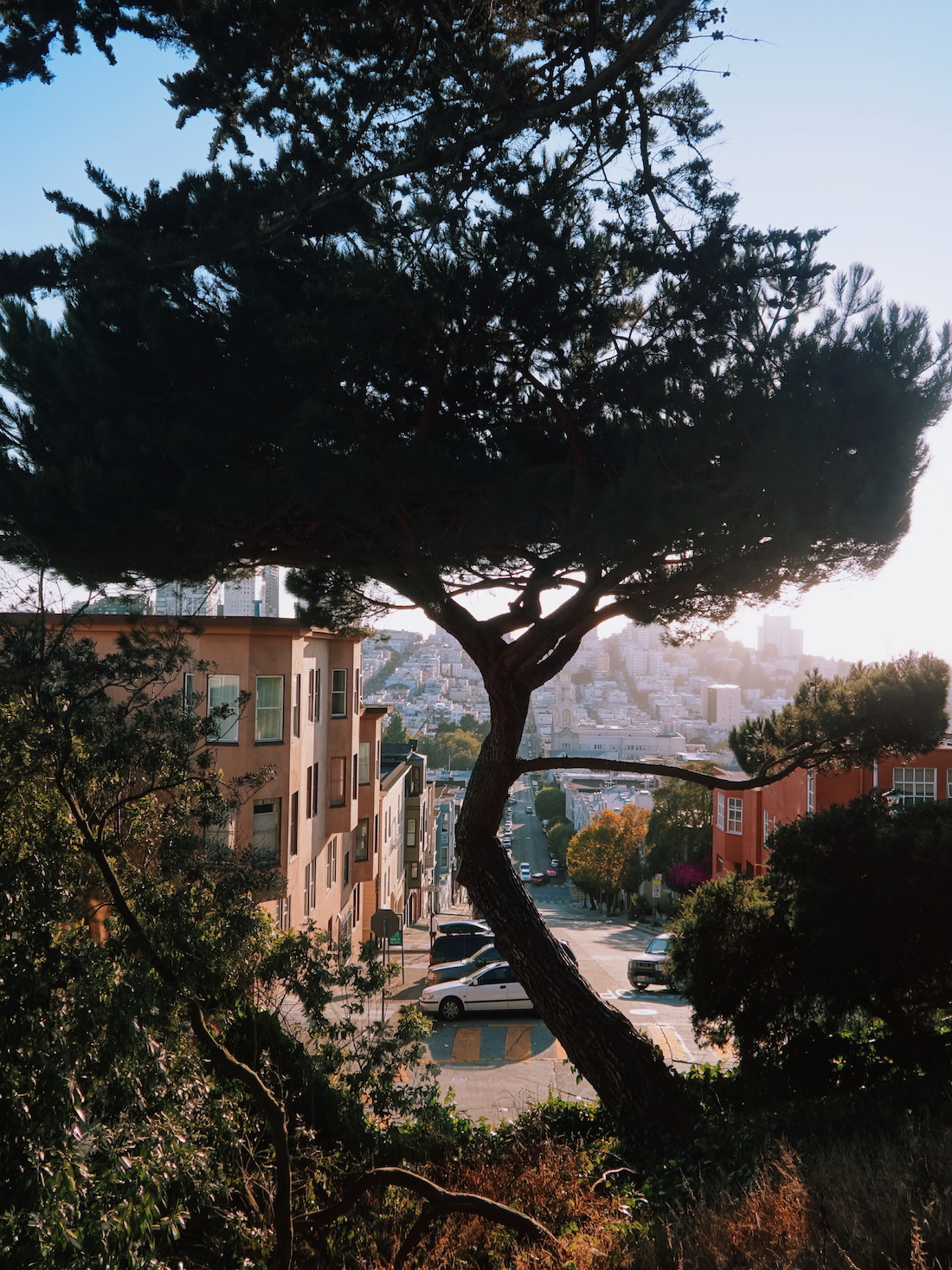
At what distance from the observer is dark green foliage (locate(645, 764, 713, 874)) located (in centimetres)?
4281

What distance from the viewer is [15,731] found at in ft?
12.2

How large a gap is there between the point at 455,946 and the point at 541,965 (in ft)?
63.3

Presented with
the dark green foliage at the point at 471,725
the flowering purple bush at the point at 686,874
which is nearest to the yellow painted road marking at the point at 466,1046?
the flowering purple bush at the point at 686,874

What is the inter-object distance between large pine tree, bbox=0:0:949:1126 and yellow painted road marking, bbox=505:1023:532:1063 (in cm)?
1039

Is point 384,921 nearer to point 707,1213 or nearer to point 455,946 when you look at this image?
point 707,1213

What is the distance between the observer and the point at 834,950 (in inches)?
350

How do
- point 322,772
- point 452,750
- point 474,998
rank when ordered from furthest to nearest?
point 452,750
point 322,772
point 474,998

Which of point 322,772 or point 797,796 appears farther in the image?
point 797,796

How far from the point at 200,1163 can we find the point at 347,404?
4.86 meters

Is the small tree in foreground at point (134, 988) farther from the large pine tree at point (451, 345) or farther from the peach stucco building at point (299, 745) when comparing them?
the peach stucco building at point (299, 745)

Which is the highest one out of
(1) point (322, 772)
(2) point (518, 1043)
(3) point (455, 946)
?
(1) point (322, 772)

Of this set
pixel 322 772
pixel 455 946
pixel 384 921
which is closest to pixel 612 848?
pixel 455 946

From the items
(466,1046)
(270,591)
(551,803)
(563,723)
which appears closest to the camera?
(270,591)

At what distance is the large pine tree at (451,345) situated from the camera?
609cm
